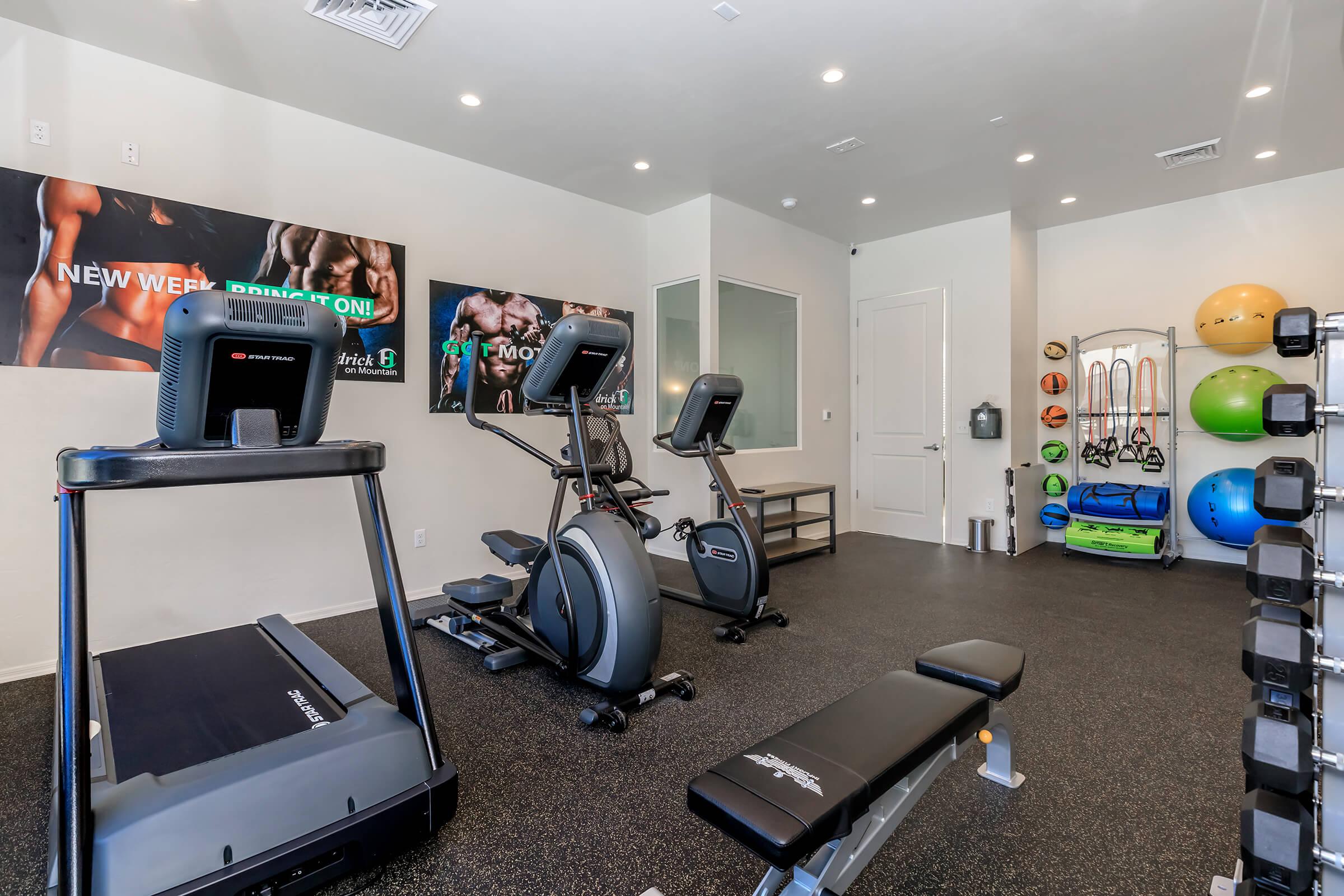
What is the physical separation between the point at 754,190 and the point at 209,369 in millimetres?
4596

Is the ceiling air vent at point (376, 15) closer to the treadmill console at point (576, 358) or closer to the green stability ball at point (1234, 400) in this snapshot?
the treadmill console at point (576, 358)

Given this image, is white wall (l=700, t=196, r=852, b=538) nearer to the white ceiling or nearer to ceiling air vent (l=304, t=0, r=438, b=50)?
the white ceiling

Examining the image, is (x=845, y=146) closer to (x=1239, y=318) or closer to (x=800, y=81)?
(x=800, y=81)

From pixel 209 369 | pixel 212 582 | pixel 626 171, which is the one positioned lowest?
pixel 212 582

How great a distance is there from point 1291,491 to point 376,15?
3646mm

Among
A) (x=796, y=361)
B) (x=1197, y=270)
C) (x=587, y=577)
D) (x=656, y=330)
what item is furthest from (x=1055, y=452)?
(x=587, y=577)

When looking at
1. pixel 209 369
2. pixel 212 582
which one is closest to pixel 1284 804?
pixel 209 369

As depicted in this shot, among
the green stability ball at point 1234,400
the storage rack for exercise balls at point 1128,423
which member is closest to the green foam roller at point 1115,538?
the storage rack for exercise balls at point 1128,423

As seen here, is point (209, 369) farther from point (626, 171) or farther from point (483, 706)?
point (626, 171)

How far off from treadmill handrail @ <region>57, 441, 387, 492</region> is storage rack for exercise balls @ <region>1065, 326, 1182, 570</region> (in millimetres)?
5905

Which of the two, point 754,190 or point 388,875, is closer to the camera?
point 388,875

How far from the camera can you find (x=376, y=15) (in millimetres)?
2889

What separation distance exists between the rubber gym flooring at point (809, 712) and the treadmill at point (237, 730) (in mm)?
221

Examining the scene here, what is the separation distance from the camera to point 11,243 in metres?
2.90
